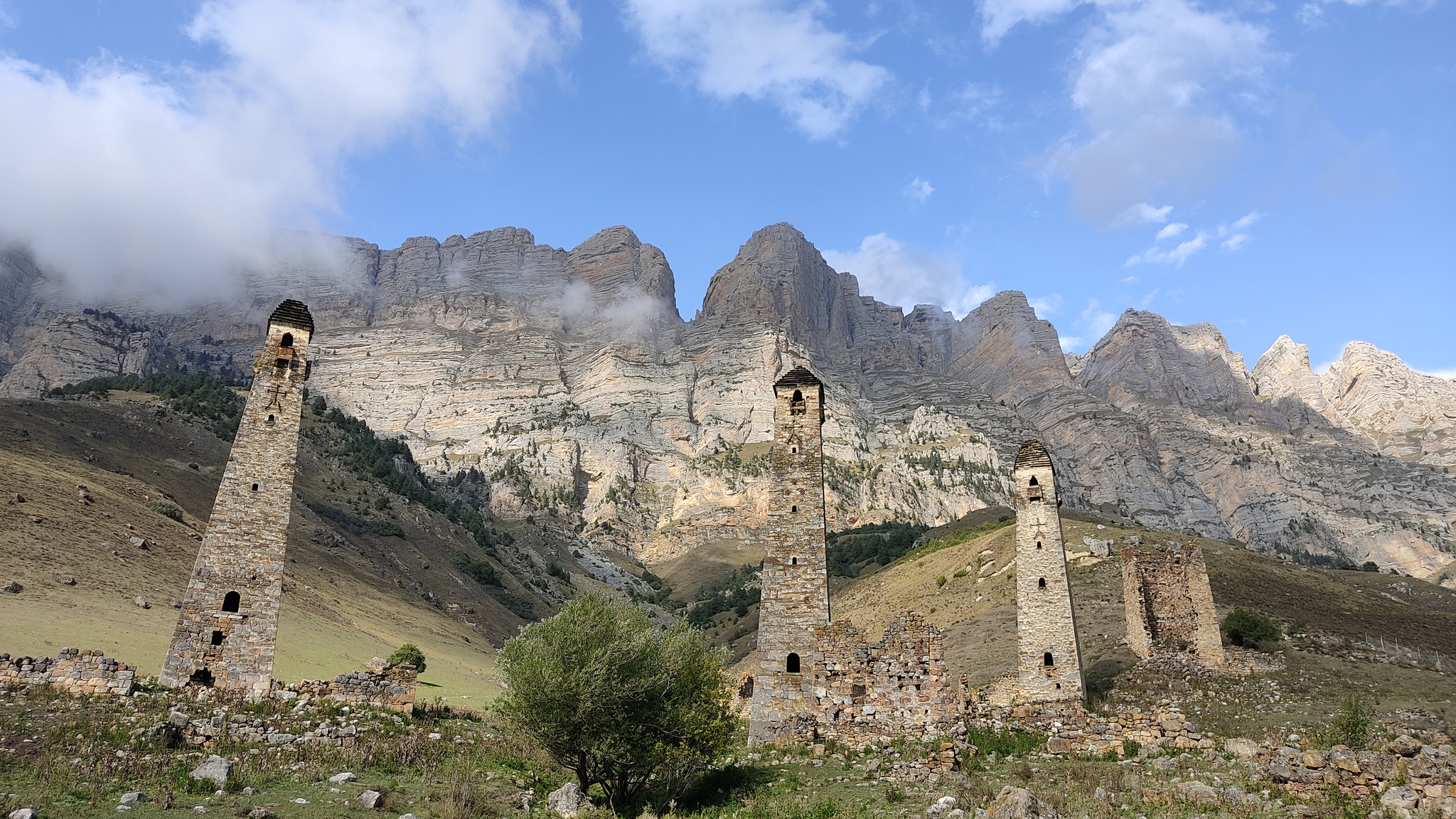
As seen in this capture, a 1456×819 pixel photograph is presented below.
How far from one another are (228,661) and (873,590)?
154 ft

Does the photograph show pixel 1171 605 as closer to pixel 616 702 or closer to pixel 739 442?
pixel 616 702

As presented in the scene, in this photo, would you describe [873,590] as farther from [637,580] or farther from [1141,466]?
[1141,466]

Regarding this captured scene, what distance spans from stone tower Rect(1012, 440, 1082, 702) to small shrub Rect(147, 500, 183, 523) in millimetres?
43061

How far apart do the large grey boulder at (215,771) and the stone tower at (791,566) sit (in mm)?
10294

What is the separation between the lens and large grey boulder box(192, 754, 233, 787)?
12.5m

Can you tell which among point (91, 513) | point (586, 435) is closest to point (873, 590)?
point (91, 513)

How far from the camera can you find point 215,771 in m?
12.7

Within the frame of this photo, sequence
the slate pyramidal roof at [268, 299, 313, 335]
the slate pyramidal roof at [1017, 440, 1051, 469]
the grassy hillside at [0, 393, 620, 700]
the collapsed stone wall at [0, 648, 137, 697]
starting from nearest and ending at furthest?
the collapsed stone wall at [0, 648, 137, 697] < the slate pyramidal roof at [268, 299, 313, 335] < the slate pyramidal roof at [1017, 440, 1051, 469] < the grassy hillside at [0, 393, 620, 700]

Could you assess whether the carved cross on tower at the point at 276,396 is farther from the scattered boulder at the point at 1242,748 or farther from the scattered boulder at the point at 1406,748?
the scattered boulder at the point at 1406,748

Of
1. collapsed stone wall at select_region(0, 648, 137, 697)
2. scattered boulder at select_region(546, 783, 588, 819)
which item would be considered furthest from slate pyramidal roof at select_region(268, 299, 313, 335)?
scattered boulder at select_region(546, 783, 588, 819)

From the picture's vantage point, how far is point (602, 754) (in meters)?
14.0

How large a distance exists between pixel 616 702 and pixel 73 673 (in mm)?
11389

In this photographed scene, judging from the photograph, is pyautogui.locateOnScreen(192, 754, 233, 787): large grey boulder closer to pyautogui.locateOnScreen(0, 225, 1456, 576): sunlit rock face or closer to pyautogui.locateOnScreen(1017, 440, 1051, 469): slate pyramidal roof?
pyautogui.locateOnScreen(1017, 440, 1051, 469): slate pyramidal roof

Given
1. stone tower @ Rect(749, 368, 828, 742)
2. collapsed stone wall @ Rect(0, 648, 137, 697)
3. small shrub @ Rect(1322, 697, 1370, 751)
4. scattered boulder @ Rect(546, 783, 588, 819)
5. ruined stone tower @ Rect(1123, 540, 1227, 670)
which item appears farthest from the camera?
ruined stone tower @ Rect(1123, 540, 1227, 670)
